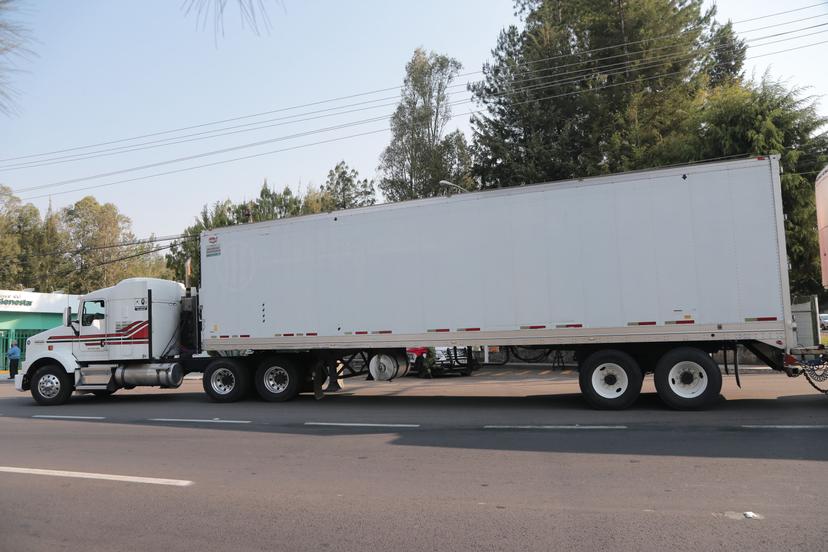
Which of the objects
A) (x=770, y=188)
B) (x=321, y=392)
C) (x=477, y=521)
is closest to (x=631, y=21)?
(x=770, y=188)

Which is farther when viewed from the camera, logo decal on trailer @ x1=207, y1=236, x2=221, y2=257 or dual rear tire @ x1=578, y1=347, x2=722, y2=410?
logo decal on trailer @ x1=207, y1=236, x2=221, y2=257

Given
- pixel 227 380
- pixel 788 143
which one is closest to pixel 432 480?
pixel 227 380

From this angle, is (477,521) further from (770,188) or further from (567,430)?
(770,188)

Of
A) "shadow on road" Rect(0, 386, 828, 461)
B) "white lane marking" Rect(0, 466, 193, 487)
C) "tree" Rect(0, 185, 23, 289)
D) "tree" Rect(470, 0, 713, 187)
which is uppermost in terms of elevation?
"tree" Rect(470, 0, 713, 187)

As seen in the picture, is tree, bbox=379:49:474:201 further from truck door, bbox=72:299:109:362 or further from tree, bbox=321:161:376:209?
truck door, bbox=72:299:109:362

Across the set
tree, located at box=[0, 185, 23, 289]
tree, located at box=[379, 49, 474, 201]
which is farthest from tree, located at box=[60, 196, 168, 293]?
tree, located at box=[379, 49, 474, 201]

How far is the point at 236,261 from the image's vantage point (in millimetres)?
13680

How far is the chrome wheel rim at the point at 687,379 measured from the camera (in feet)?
33.3

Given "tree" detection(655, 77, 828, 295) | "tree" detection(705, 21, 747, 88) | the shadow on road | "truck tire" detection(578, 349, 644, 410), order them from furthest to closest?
"tree" detection(705, 21, 747, 88)
"tree" detection(655, 77, 828, 295)
"truck tire" detection(578, 349, 644, 410)
the shadow on road

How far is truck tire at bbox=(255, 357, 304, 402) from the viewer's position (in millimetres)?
13539

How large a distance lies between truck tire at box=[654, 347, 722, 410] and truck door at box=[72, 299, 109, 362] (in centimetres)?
1234

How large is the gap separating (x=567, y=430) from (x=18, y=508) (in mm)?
6607

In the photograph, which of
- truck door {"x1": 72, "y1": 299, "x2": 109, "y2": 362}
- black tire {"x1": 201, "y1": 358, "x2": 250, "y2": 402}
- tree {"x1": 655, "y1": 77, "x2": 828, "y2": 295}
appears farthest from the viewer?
tree {"x1": 655, "y1": 77, "x2": 828, "y2": 295}

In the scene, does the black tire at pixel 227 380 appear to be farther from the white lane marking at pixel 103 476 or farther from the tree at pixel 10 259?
the tree at pixel 10 259
